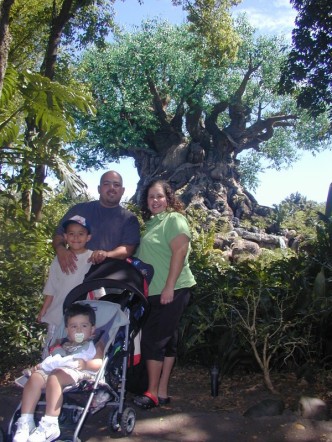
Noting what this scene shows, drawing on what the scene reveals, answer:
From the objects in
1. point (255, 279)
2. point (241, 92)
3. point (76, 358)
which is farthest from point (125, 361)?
point (241, 92)

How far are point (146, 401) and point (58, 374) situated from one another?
136 centimetres

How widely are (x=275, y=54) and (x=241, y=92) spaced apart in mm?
4098

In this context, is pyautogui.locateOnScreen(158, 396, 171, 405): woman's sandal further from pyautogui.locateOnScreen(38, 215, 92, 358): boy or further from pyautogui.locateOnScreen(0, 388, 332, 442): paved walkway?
pyautogui.locateOnScreen(38, 215, 92, 358): boy

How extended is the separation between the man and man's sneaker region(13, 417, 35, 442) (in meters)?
1.61

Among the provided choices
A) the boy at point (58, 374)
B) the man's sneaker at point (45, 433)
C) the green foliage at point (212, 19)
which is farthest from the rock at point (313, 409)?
the green foliage at point (212, 19)

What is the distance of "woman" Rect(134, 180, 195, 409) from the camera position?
14.5 feet

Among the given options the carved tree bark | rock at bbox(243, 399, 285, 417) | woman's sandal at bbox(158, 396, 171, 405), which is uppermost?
the carved tree bark

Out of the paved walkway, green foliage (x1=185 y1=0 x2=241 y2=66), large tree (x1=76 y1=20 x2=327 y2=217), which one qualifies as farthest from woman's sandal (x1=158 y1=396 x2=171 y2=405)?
large tree (x1=76 y1=20 x2=327 y2=217)

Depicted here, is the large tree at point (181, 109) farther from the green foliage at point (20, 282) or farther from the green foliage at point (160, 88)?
the green foliage at point (20, 282)

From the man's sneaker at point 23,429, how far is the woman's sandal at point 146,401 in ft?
4.77

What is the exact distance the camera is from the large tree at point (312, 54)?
1053 cm

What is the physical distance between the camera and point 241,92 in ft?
97.6

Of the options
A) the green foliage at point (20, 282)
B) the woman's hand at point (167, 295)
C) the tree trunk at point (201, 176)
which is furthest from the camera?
the tree trunk at point (201, 176)

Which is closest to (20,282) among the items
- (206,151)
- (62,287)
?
(62,287)
